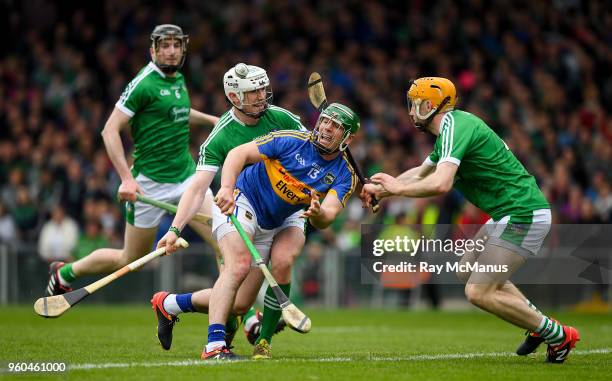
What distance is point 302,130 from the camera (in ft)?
30.4

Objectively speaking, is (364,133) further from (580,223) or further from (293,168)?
(293,168)

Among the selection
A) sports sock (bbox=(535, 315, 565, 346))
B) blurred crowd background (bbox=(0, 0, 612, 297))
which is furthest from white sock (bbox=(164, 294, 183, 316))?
blurred crowd background (bbox=(0, 0, 612, 297))

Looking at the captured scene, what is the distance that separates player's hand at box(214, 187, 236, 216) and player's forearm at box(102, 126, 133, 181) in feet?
6.85

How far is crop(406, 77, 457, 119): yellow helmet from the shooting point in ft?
28.8

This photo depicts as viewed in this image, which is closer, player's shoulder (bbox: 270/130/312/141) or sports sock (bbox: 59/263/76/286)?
player's shoulder (bbox: 270/130/312/141)

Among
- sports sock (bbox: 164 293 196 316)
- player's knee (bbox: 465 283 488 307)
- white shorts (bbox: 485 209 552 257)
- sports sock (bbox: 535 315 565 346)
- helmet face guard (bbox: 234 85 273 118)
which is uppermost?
helmet face guard (bbox: 234 85 273 118)

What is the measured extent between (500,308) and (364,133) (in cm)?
1167

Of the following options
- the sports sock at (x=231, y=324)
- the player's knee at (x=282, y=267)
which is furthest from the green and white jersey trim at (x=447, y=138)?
the sports sock at (x=231, y=324)

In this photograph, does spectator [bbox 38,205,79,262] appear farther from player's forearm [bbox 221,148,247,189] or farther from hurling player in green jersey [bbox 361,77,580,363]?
hurling player in green jersey [bbox 361,77,580,363]

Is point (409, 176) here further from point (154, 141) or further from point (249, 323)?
point (154, 141)

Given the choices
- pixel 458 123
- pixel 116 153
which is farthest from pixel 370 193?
pixel 116 153

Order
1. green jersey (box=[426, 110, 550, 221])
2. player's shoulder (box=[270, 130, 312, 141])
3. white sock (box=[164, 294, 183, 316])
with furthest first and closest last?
white sock (box=[164, 294, 183, 316]), player's shoulder (box=[270, 130, 312, 141]), green jersey (box=[426, 110, 550, 221])

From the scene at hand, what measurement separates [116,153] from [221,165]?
4.99 feet

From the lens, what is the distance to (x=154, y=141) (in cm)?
1076
